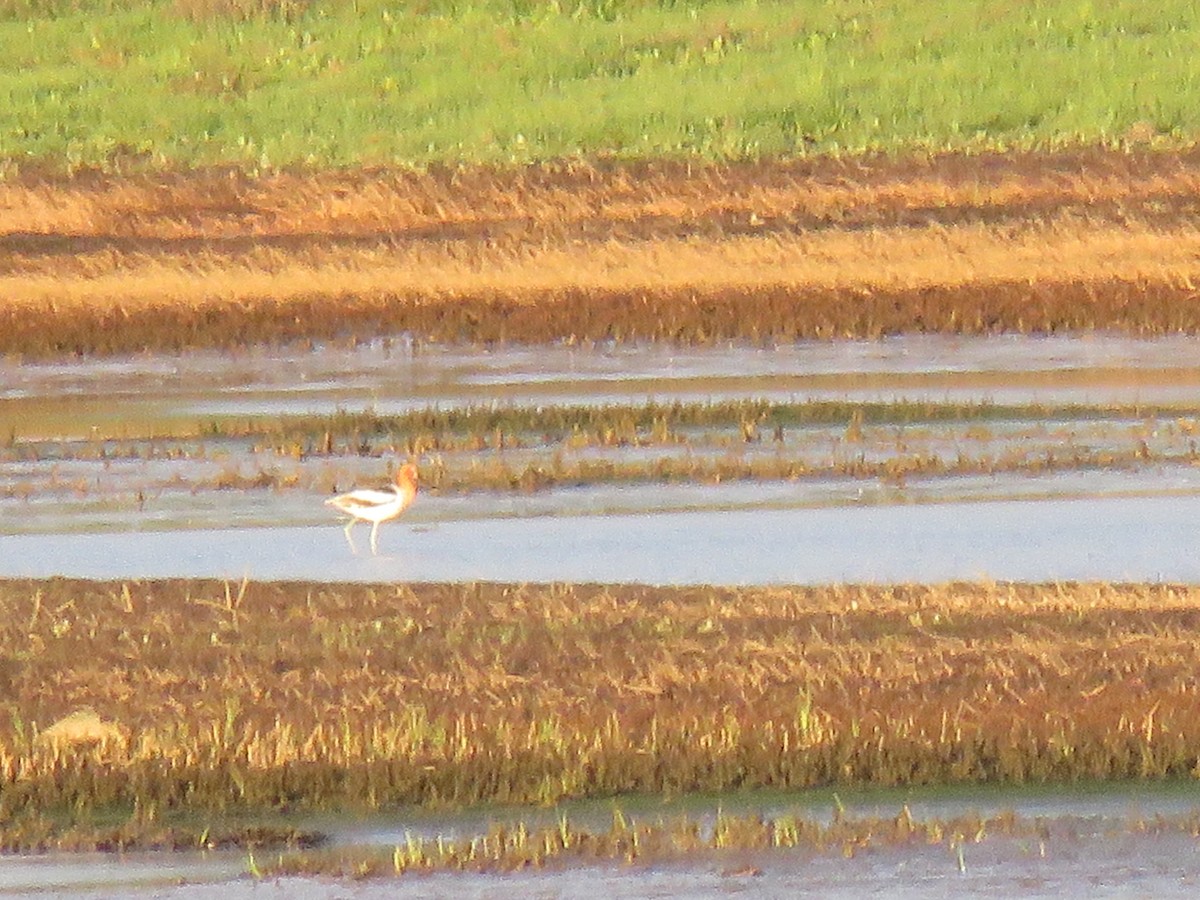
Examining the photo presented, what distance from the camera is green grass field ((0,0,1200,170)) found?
110 feet

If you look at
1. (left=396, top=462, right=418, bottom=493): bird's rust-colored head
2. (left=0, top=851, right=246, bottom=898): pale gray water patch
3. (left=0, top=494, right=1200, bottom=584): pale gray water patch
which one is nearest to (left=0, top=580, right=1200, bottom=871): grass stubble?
(left=0, top=851, right=246, bottom=898): pale gray water patch

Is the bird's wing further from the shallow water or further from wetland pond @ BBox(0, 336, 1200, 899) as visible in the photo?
the shallow water

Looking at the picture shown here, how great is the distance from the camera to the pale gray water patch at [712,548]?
462 inches

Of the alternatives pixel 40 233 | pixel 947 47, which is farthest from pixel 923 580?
pixel 947 47

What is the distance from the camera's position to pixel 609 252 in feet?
86.2

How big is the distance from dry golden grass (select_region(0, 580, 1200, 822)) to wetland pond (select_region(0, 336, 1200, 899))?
26 centimetres

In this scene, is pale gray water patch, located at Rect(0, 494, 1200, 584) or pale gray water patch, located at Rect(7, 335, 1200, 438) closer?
pale gray water patch, located at Rect(0, 494, 1200, 584)

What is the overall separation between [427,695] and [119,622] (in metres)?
1.67

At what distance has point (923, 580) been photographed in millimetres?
11406

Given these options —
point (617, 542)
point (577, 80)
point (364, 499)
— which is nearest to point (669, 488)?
point (617, 542)

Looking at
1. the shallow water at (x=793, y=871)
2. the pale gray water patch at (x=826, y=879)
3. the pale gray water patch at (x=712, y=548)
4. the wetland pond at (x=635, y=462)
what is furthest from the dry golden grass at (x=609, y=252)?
the pale gray water patch at (x=826, y=879)

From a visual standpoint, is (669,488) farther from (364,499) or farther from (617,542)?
(364,499)

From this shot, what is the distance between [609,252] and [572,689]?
17.2 meters

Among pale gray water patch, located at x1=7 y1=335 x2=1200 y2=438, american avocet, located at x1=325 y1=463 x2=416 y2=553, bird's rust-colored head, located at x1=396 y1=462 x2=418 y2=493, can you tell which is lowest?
pale gray water patch, located at x1=7 y1=335 x2=1200 y2=438
